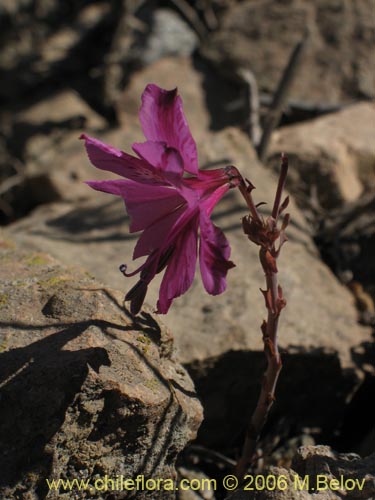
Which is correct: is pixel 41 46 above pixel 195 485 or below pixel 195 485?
above

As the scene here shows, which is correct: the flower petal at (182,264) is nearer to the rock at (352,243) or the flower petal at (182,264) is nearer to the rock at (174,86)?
the rock at (352,243)

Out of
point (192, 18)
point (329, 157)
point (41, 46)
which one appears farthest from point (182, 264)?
point (41, 46)

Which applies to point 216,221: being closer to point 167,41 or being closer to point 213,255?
point 213,255

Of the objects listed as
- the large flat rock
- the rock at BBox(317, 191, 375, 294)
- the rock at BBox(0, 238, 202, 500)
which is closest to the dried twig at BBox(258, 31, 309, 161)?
the large flat rock

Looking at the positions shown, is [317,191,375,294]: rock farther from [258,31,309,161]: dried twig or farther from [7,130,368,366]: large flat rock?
[258,31,309,161]: dried twig

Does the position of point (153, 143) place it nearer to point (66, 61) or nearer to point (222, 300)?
point (222, 300)

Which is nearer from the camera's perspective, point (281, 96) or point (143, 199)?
point (143, 199)
